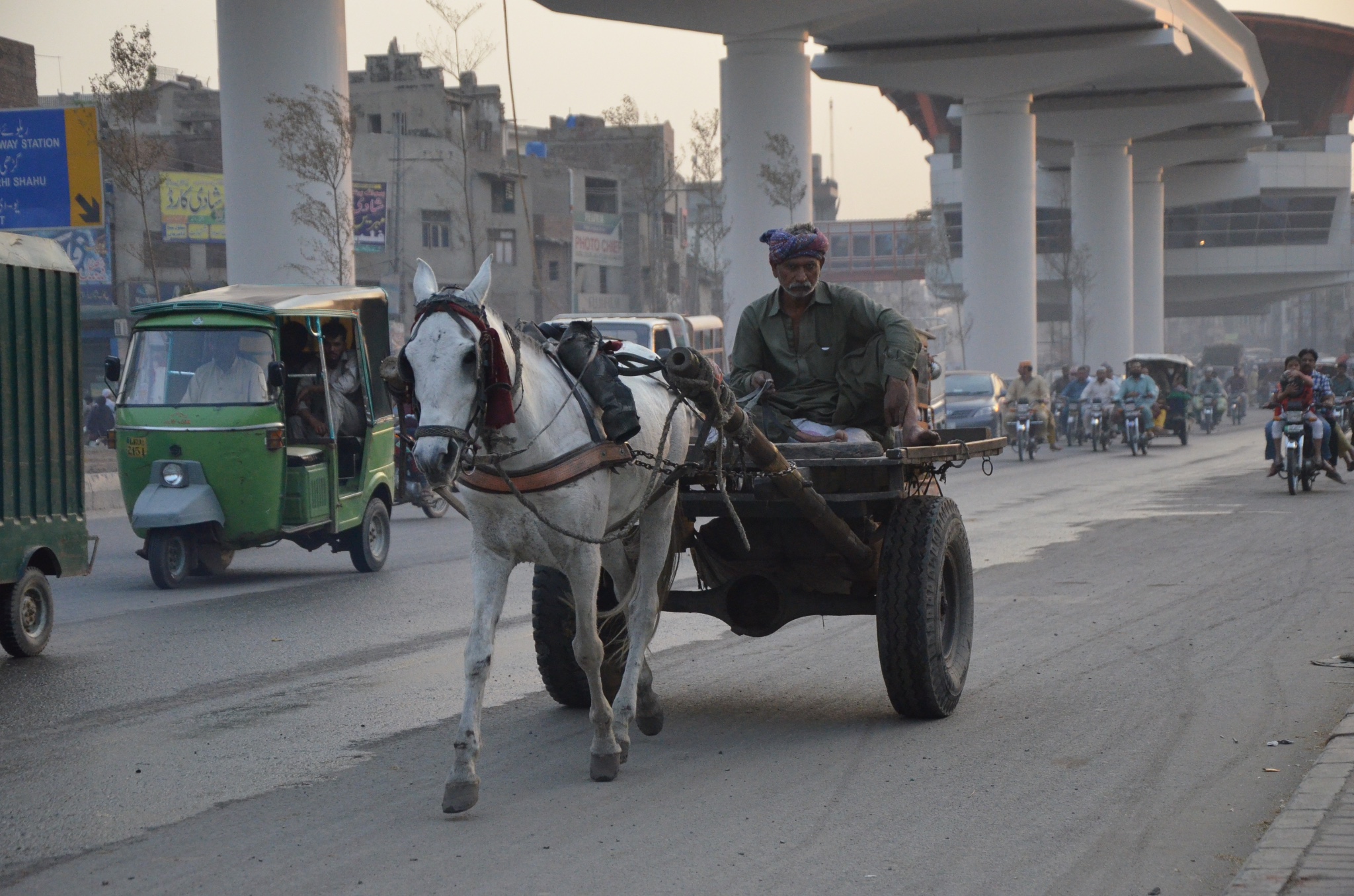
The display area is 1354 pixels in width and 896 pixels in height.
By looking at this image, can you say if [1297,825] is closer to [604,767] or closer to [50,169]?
[604,767]

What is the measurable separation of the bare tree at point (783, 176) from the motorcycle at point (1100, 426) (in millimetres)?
8830

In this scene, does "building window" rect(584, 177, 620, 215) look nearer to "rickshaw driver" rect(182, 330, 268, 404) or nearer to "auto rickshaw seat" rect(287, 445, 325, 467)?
"auto rickshaw seat" rect(287, 445, 325, 467)

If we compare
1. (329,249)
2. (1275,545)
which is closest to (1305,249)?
(329,249)

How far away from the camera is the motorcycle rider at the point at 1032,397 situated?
3209cm

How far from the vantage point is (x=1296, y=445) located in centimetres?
2017

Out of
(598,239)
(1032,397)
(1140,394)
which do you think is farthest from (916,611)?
(598,239)

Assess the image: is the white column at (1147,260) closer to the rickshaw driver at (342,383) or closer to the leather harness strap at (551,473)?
the rickshaw driver at (342,383)

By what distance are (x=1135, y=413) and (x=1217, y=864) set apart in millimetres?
27497

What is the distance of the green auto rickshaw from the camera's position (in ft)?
43.5

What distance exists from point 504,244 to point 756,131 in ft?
104

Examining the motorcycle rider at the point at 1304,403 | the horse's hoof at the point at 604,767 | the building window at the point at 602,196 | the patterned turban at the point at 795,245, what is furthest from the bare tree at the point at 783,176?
the building window at the point at 602,196

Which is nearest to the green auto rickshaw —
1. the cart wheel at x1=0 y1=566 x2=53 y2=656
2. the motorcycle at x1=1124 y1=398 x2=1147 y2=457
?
the cart wheel at x1=0 y1=566 x2=53 y2=656

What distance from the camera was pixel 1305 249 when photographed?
85.0 meters

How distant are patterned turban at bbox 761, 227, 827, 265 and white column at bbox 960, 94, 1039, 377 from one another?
41.8 m
